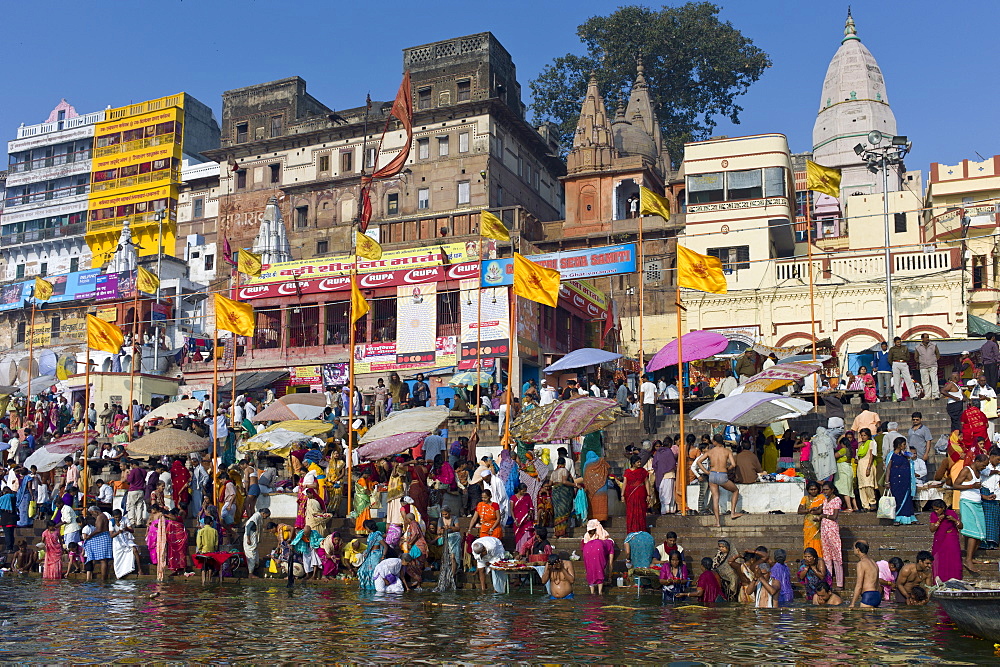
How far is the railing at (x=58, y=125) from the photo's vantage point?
5881 cm

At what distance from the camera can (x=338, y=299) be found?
107 feet

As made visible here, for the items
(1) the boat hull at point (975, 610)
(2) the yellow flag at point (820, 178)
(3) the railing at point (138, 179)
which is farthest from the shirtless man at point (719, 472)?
(3) the railing at point (138, 179)

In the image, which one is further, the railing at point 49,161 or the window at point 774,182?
the railing at point 49,161

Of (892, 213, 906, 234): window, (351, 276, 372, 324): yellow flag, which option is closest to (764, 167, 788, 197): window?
(892, 213, 906, 234): window

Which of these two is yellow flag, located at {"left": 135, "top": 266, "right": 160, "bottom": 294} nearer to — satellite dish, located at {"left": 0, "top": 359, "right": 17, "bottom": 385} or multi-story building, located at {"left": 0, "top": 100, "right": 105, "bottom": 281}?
satellite dish, located at {"left": 0, "top": 359, "right": 17, "bottom": 385}

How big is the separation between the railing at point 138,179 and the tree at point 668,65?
19.2 m

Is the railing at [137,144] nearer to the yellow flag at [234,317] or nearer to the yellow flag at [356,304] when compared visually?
the yellow flag at [234,317]

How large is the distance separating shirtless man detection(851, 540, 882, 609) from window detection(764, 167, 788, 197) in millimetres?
25199

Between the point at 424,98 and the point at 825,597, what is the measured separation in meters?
37.0

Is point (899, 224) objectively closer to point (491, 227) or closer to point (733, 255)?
point (733, 255)

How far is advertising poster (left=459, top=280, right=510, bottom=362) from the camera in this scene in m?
30.2

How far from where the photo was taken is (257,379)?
32312mm

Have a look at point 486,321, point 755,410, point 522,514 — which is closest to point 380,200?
point 486,321

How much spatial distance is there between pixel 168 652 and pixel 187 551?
730 cm
